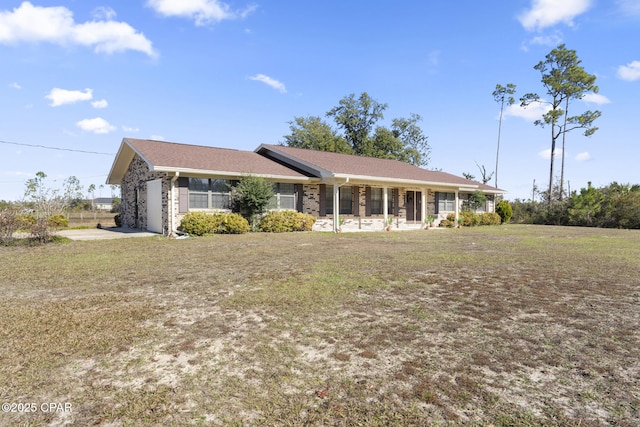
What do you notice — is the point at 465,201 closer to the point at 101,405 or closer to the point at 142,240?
the point at 142,240

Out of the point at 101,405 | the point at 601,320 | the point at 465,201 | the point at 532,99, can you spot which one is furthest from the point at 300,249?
the point at 532,99

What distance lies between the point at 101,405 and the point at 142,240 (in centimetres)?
1198

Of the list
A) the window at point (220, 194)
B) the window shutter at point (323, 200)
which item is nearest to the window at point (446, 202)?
the window shutter at point (323, 200)

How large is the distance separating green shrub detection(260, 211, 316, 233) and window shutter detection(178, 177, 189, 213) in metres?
3.50

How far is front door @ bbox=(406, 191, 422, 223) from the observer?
2269cm

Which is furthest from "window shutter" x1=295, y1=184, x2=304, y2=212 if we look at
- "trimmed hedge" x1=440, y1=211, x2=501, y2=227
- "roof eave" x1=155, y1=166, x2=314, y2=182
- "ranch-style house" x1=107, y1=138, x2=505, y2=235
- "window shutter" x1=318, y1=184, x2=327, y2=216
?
"trimmed hedge" x1=440, y1=211, x2=501, y2=227

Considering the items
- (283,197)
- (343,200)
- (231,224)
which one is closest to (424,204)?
(343,200)

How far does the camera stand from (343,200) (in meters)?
19.2

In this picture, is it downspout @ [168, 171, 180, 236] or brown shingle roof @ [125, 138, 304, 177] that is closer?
downspout @ [168, 171, 180, 236]

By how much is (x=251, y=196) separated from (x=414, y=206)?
12.0 metres

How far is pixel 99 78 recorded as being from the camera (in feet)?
64.5

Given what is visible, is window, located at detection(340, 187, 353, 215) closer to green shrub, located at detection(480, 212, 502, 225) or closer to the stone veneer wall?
the stone veneer wall

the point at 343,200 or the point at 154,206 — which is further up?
the point at 343,200

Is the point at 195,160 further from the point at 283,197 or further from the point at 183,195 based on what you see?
the point at 283,197
